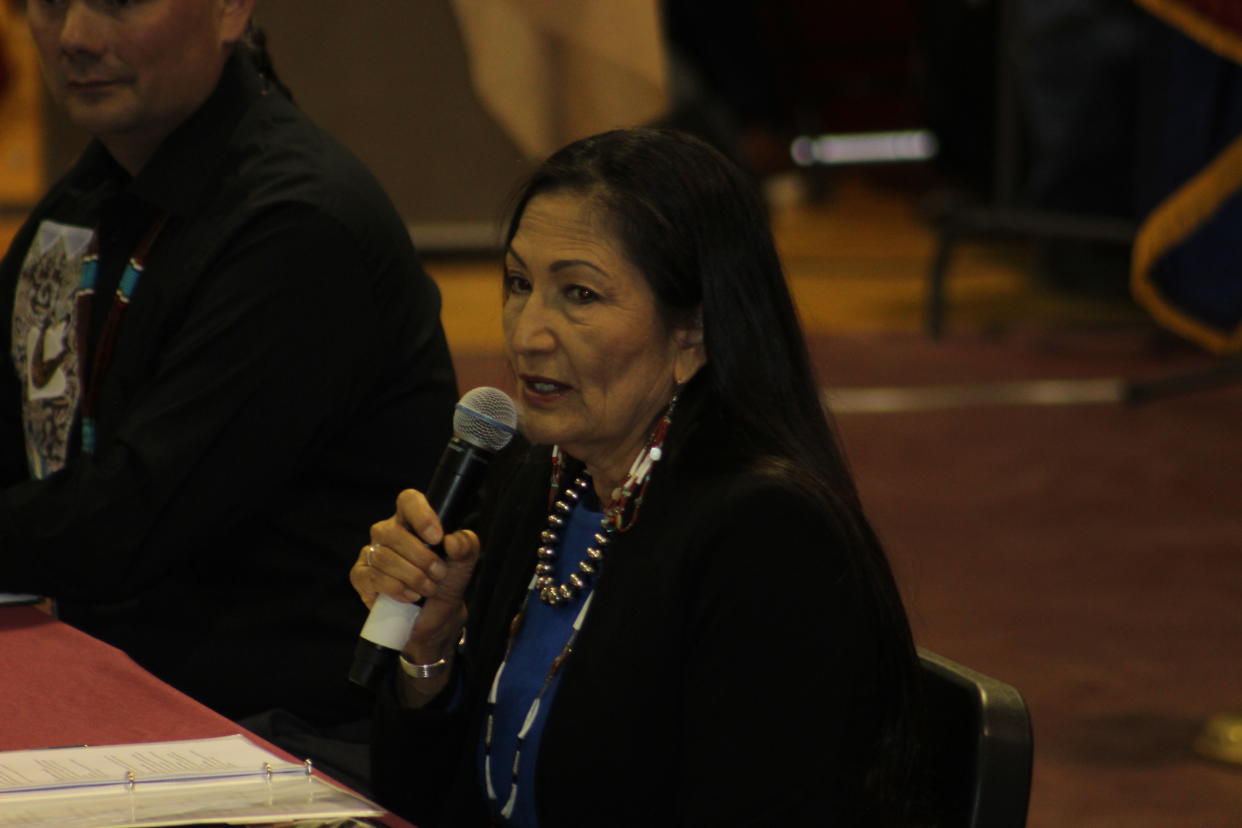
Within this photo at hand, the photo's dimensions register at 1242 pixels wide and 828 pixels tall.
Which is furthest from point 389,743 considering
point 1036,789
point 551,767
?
point 1036,789

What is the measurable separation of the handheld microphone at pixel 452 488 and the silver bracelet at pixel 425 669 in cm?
20

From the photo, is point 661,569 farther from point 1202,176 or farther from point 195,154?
point 1202,176

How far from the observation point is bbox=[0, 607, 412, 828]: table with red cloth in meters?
1.59

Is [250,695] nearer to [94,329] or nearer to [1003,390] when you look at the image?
[94,329]

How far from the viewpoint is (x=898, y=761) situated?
64.0 inches

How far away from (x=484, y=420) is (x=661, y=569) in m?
0.21

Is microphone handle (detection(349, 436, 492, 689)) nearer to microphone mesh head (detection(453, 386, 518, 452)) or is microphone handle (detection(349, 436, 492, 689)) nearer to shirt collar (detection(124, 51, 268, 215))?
microphone mesh head (detection(453, 386, 518, 452))

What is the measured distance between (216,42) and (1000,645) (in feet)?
7.83

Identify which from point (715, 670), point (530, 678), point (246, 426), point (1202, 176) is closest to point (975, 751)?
point (715, 670)

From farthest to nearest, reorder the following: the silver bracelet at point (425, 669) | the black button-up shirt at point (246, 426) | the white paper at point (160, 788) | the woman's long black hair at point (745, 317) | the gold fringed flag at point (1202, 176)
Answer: the gold fringed flag at point (1202, 176) → the black button-up shirt at point (246, 426) → the silver bracelet at point (425, 669) → the woman's long black hair at point (745, 317) → the white paper at point (160, 788)

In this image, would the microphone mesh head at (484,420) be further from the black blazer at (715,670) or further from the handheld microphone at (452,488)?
the black blazer at (715,670)

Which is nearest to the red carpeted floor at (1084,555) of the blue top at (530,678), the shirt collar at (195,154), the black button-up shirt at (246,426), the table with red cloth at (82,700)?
the black button-up shirt at (246,426)

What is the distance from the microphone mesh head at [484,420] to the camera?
5.04 feet

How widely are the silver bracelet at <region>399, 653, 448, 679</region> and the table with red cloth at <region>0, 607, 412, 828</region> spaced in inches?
7.4
